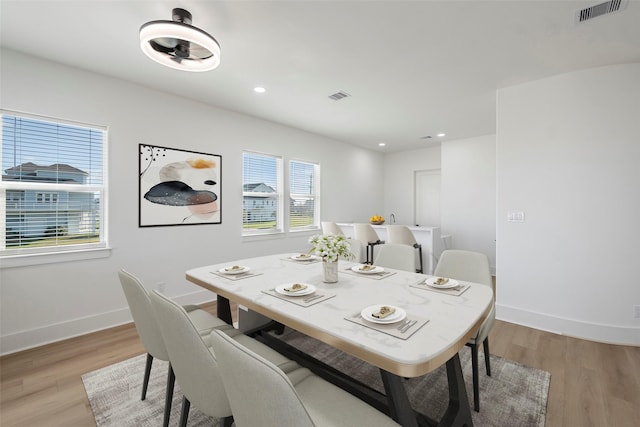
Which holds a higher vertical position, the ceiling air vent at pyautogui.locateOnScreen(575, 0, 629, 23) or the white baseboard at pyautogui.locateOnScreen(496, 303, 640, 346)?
the ceiling air vent at pyautogui.locateOnScreen(575, 0, 629, 23)

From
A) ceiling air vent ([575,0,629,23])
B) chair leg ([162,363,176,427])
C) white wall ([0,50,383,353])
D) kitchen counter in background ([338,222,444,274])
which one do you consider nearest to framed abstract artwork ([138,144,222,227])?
white wall ([0,50,383,353])

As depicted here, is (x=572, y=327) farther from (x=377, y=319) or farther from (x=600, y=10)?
(x=377, y=319)

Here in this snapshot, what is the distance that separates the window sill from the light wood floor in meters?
0.78

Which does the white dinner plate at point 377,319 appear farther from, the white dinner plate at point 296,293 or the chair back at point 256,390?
the chair back at point 256,390

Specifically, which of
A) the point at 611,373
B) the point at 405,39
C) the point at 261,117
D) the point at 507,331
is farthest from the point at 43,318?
the point at 611,373

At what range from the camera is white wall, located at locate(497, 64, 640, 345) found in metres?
2.68

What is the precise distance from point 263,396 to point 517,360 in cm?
253

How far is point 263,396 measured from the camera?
75cm

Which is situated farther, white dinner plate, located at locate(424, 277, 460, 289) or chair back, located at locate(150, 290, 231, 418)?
white dinner plate, located at locate(424, 277, 460, 289)

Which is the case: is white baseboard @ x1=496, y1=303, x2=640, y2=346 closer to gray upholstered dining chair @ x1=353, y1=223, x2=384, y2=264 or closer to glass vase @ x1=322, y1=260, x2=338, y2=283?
gray upholstered dining chair @ x1=353, y1=223, x2=384, y2=264

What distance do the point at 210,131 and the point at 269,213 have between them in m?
1.53

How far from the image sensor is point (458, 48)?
7.88 ft

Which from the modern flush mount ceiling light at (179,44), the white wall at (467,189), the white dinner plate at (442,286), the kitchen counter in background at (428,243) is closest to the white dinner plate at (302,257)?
the white dinner plate at (442,286)

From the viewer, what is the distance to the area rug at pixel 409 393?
170cm
